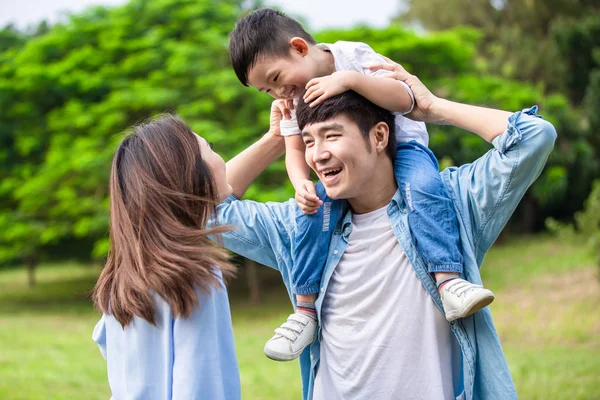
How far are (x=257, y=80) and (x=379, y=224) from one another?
29.0 inches

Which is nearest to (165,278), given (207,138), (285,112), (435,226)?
(435,226)

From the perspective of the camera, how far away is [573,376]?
19.9ft

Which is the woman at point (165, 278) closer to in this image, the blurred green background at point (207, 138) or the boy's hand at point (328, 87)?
the boy's hand at point (328, 87)

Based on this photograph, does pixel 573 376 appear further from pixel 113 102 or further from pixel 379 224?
pixel 113 102

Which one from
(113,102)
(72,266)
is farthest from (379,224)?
(72,266)

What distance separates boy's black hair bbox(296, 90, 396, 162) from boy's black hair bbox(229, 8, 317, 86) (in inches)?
17.3

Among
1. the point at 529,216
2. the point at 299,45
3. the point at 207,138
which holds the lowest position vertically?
the point at 529,216

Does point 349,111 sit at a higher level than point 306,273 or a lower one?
higher

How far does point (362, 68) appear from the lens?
2197 mm

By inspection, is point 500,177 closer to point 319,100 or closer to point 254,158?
point 319,100

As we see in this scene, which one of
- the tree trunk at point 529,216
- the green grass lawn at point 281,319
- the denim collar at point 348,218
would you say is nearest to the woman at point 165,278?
the denim collar at point 348,218

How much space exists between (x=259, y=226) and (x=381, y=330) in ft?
1.73

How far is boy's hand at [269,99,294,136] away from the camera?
2303 millimetres

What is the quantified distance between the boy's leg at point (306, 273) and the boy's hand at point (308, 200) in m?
0.02
